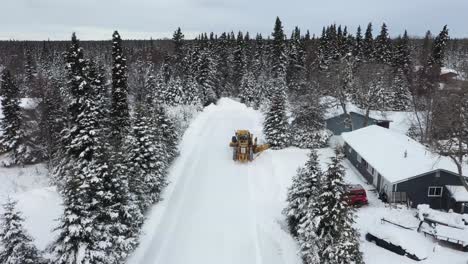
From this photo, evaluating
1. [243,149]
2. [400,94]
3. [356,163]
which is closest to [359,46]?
[400,94]

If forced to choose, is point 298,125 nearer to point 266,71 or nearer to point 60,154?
point 60,154

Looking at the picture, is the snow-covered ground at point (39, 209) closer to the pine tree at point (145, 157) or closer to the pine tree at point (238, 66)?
the pine tree at point (145, 157)

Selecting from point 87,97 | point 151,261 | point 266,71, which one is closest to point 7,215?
point 151,261

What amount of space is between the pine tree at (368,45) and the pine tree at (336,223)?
60931 millimetres

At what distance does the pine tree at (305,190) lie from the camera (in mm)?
19156

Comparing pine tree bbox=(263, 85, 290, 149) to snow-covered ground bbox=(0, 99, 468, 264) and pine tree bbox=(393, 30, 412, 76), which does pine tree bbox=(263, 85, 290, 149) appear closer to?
snow-covered ground bbox=(0, 99, 468, 264)

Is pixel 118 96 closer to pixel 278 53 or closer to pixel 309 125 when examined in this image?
pixel 309 125

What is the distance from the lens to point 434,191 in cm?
2553

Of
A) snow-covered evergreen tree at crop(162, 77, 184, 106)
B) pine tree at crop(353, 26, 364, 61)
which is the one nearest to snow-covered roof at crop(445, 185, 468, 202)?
snow-covered evergreen tree at crop(162, 77, 184, 106)

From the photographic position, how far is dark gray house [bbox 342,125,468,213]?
2495 centimetres

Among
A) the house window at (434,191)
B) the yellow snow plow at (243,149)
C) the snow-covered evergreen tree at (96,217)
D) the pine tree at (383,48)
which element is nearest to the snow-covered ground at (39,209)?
the snow-covered evergreen tree at (96,217)

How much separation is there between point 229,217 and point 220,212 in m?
0.90

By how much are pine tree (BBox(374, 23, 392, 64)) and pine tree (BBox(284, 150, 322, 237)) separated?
186 ft

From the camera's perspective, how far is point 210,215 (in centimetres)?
2350
